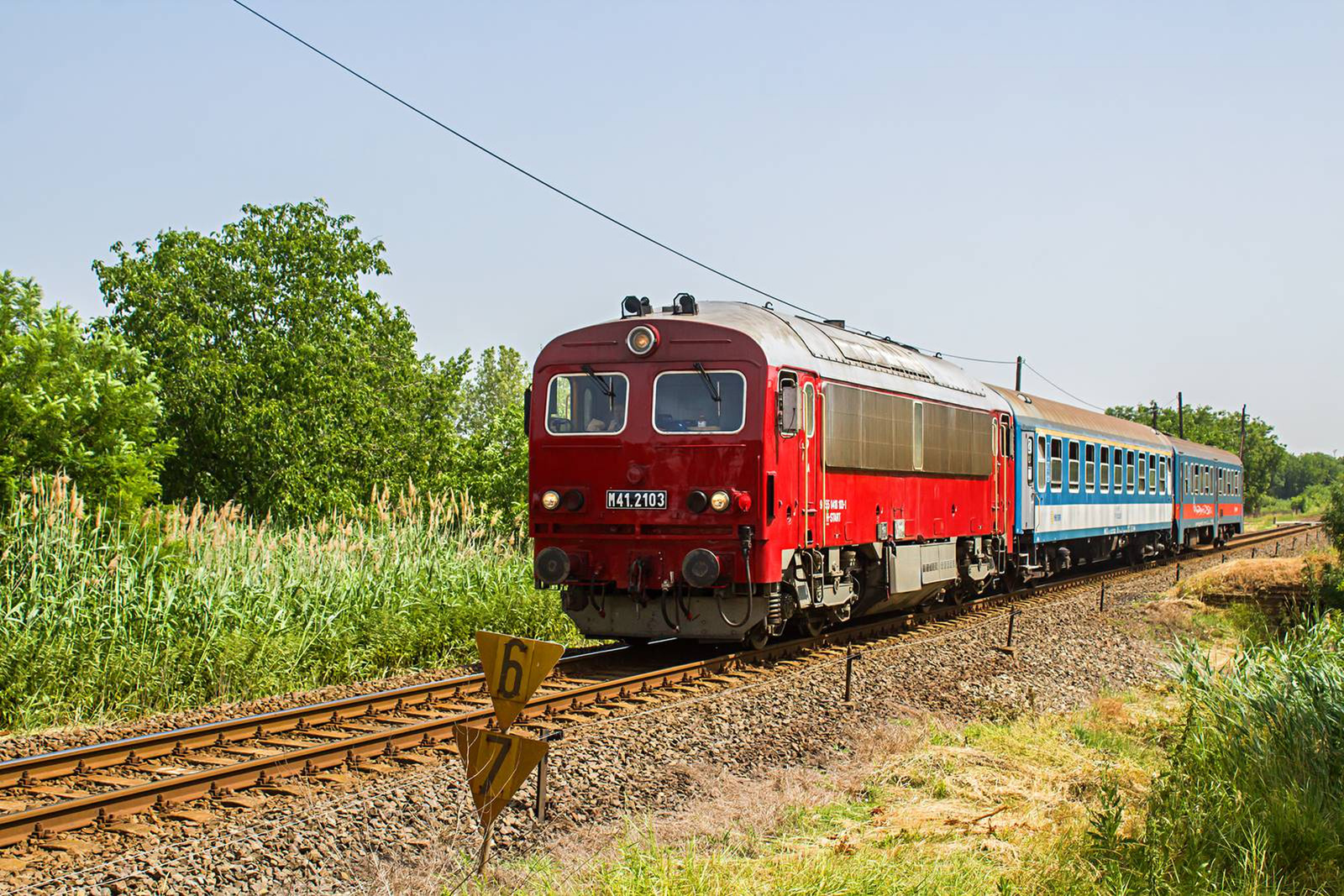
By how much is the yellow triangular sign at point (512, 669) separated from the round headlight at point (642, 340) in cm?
622

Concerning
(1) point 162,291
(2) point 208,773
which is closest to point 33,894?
(2) point 208,773

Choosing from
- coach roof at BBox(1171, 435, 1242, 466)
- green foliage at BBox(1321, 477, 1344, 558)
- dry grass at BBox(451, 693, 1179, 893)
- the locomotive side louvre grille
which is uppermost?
coach roof at BBox(1171, 435, 1242, 466)

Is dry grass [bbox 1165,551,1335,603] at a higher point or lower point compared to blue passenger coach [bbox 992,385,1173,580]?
lower

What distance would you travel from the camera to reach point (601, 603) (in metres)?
12.1

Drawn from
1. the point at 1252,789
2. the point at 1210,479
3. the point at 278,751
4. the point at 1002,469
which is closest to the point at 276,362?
the point at 1002,469

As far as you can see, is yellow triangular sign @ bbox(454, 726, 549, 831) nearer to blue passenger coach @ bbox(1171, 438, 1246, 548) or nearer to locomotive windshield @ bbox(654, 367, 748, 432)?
locomotive windshield @ bbox(654, 367, 748, 432)

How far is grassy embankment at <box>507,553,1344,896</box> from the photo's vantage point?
18.9 feet

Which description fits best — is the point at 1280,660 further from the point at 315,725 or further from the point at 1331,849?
the point at 315,725

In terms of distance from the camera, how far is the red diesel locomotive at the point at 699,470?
11.5 metres

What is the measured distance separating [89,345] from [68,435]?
444cm

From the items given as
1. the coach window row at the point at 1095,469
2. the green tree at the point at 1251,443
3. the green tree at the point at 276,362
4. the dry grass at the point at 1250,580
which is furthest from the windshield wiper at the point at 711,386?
the green tree at the point at 1251,443

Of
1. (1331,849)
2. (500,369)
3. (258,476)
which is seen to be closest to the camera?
(1331,849)

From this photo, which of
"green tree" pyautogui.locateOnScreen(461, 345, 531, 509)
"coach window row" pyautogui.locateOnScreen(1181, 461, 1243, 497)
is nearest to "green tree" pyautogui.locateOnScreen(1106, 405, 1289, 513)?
"coach window row" pyautogui.locateOnScreen(1181, 461, 1243, 497)

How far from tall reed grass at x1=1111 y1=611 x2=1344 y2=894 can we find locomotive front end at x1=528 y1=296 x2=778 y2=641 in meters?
4.18
